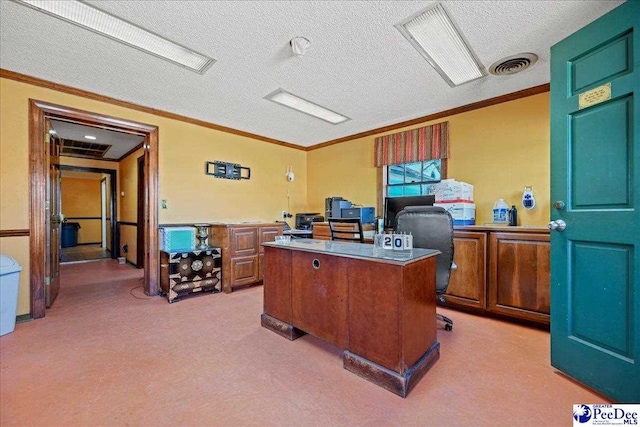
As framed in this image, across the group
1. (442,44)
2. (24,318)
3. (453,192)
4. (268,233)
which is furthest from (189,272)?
(442,44)

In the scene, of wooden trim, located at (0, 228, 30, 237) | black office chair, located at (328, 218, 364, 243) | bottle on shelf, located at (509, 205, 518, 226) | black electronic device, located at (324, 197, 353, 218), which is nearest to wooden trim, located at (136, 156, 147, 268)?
wooden trim, located at (0, 228, 30, 237)

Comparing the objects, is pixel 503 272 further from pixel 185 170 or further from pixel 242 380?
pixel 185 170

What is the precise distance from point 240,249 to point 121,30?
2.75 metres

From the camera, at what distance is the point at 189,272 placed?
3.60 metres

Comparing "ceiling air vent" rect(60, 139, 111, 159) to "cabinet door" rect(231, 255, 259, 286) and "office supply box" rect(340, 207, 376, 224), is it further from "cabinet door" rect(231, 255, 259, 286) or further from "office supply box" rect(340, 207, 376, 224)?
"office supply box" rect(340, 207, 376, 224)

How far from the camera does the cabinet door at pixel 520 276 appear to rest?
2.54 meters

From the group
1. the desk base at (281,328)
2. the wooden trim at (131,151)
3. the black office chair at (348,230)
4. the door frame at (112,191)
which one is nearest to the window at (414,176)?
the black office chair at (348,230)

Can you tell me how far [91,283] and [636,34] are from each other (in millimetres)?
6399

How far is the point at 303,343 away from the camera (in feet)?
7.46

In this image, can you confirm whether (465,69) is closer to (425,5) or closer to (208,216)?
(425,5)

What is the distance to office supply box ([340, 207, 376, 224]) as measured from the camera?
416 cm

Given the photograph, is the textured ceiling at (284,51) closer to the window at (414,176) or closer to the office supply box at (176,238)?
the window at (414,176)

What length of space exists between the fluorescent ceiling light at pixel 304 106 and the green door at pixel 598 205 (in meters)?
2.56

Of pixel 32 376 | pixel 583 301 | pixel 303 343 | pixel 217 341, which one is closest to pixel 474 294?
pixel 583 301
